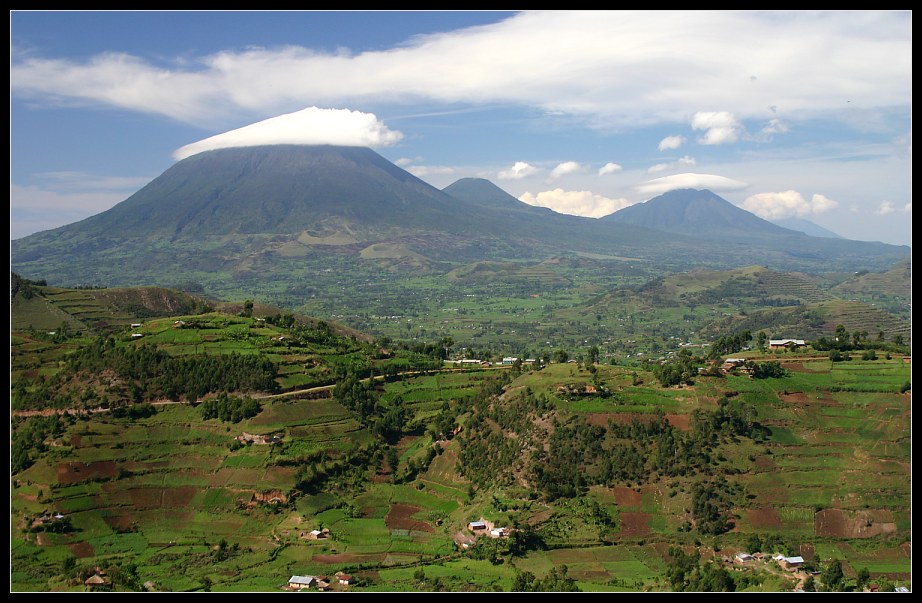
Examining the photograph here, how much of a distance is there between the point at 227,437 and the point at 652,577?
74.6ft

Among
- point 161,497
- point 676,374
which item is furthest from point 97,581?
point 676,374

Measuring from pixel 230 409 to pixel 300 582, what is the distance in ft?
49.5

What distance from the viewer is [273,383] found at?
46.0m

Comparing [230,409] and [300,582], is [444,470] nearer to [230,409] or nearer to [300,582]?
[230,409]

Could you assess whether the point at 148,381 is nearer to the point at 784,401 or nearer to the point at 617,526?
the point at 617,526

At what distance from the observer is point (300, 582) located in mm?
30297

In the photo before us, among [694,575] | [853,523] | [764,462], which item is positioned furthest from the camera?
[764,462]

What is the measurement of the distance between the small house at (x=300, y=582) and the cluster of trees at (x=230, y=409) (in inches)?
547

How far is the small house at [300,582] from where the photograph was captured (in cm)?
3011

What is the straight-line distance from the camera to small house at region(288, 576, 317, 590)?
30.1 m

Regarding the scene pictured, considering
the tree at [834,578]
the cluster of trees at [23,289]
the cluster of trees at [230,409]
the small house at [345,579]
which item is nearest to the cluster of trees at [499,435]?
the small house at [345,579]

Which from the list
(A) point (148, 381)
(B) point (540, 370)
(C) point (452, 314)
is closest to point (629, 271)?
(C) point (452, 314)

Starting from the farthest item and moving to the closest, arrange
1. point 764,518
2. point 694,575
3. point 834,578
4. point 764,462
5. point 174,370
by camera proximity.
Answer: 1. point 174,370
2. point 764,462
3. point 764,518
4. point 694,575
5. point 834,578

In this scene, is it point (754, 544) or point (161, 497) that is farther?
point (161, 497)
